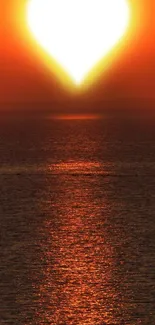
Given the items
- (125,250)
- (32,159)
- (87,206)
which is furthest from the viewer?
(32,159)

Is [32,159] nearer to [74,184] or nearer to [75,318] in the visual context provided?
[74,184]

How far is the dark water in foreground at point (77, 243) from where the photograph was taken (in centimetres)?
773

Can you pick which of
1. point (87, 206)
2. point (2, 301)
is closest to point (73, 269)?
point (2, 301)

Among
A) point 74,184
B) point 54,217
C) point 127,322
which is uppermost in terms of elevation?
point 74,184

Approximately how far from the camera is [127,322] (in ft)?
24.0

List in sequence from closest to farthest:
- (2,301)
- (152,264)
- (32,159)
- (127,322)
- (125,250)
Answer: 1. (127,322)
2. (2,301)
3. (152,264)
4. (125,250)
5. (32,159)

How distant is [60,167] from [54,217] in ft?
22.1

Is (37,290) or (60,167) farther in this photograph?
(60,167)

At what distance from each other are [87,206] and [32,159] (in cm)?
756

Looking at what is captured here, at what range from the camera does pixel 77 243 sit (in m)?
10.2

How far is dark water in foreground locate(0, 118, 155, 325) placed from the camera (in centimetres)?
773

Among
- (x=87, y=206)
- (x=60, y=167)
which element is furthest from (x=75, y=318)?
(x=60, y=167)

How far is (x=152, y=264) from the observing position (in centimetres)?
917

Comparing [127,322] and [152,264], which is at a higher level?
[152,264]
